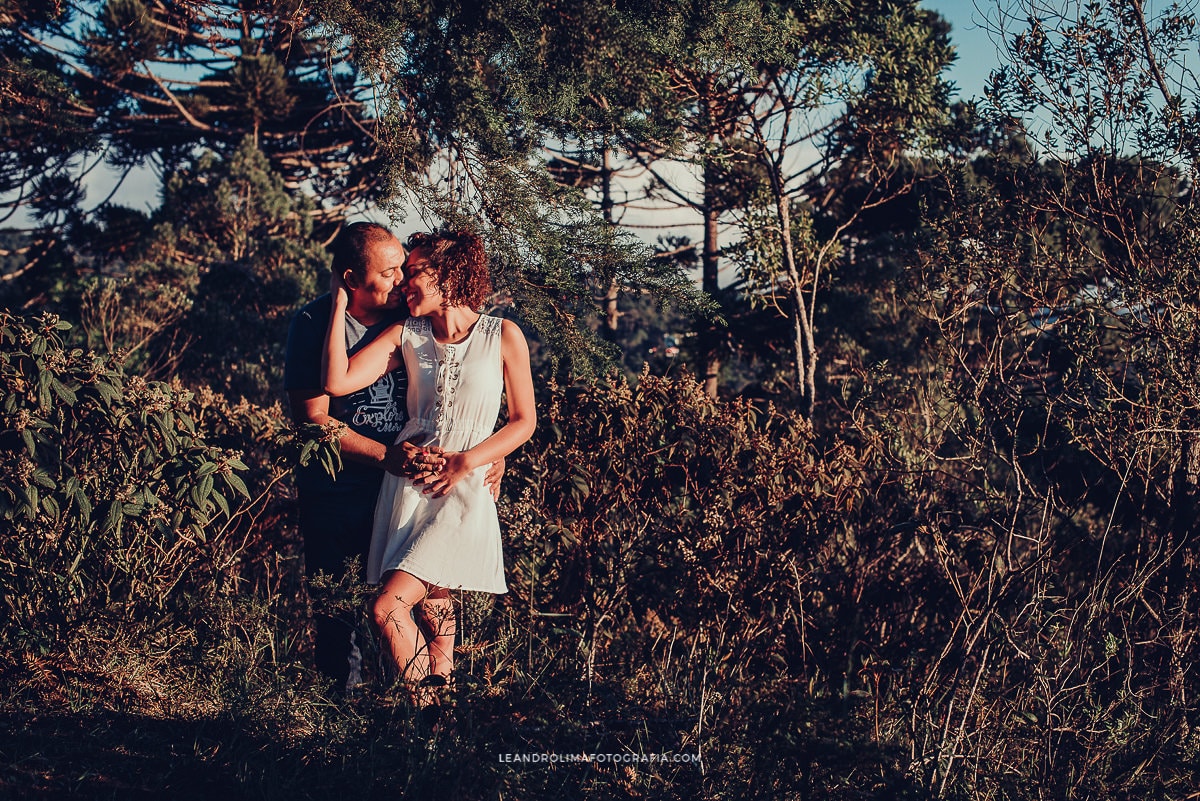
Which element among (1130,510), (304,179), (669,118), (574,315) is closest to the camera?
(1130,510)

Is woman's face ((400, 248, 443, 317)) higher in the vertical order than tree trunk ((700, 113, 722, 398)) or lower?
lower

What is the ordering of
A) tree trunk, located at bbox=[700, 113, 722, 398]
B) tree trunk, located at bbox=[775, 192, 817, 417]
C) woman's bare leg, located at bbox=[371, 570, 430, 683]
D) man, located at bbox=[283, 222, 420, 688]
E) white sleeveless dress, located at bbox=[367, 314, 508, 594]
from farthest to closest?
1. tree trunk, located at bbox=[700, 113, 722, 398]
2. tree trunk, located at bbox=[775, 192, 817, 417]
3. man, located at bbox=[283, 222, 420, 688]
4. white sleeveless dress, located at bbox=[367, 314, 508, 594]
5. woman's bare leg, located at bbox=[371, 570, 430, 683]

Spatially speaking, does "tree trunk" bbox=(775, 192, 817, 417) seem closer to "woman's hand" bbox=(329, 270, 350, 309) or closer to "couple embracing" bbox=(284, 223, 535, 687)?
"couple embracing" bbox=(284, 223, 535, 687)

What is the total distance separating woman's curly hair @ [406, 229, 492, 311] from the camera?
3.51 meters

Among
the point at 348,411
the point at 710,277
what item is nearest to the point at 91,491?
the point at 348,411

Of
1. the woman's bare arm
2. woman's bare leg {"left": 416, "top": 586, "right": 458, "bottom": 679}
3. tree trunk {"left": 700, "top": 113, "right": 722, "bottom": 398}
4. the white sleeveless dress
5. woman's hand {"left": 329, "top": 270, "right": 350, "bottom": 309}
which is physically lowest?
woman's bare leg {"left": 416, "top": 586, "right": 458, "bottom": 679}

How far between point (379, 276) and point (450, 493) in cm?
84

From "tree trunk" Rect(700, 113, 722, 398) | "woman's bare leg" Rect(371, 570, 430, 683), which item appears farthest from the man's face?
"tree trunk" Rect(700, 113, 722, 398)

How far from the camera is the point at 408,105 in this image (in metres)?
5.15

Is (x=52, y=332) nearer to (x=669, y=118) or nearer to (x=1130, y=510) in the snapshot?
(x=669, y=118)

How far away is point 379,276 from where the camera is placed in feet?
11.7

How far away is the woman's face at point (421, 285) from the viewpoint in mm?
3537

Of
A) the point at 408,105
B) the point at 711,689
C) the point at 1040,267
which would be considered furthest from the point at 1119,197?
the point at 408,105

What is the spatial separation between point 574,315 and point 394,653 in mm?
2247
